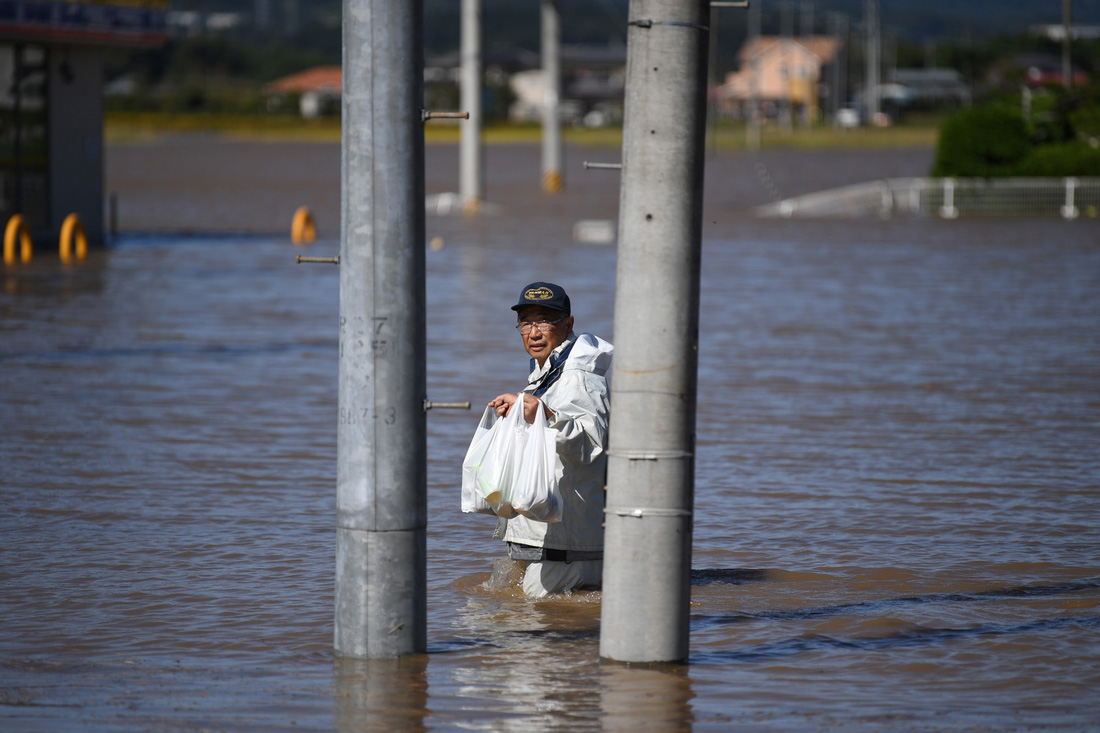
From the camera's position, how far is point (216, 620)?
22.8ft

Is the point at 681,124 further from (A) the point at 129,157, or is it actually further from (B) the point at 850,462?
(A) the point at 129,157

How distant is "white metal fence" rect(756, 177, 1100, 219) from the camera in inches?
1382

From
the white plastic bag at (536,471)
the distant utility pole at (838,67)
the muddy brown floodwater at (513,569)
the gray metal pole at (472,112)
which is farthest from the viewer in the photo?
the distant utility pole at (838,67)

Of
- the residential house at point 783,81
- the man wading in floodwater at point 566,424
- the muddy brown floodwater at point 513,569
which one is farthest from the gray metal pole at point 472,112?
the residential house at point 783,81

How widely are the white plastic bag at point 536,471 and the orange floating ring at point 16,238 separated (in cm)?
1968

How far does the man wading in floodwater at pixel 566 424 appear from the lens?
6664 millimetres

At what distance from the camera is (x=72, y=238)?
26.5 metres

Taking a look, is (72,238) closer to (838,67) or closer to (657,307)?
(657,307)

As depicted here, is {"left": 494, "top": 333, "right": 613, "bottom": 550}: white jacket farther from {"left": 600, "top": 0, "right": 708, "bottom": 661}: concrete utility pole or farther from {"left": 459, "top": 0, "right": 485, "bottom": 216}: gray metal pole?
{"left": 459, "top": 0, "right": 485, "bottom": 216}: gray metal pole

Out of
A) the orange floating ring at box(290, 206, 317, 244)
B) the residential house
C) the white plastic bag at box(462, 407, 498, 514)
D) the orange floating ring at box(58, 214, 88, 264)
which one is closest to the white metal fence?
the orange floating ring at box(290, 206, 317, 244)

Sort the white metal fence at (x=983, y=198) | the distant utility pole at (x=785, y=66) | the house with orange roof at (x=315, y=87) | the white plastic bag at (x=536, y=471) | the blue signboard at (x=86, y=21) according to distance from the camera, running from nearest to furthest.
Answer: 1. the white plastic bag at (x=536, y=471)
2. the blue signboard at (x=86, y=21)
3. the white metal fence at (x=983, y=198)
4. the house with orange roof at (x=315, y=87)
5. the distant utility pole at (x=785, y=66)

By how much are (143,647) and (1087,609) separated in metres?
4.02

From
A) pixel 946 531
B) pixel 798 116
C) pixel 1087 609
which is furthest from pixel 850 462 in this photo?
pixel 798 116

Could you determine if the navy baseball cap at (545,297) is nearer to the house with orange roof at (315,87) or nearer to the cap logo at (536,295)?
the cap logo at (536,295)
